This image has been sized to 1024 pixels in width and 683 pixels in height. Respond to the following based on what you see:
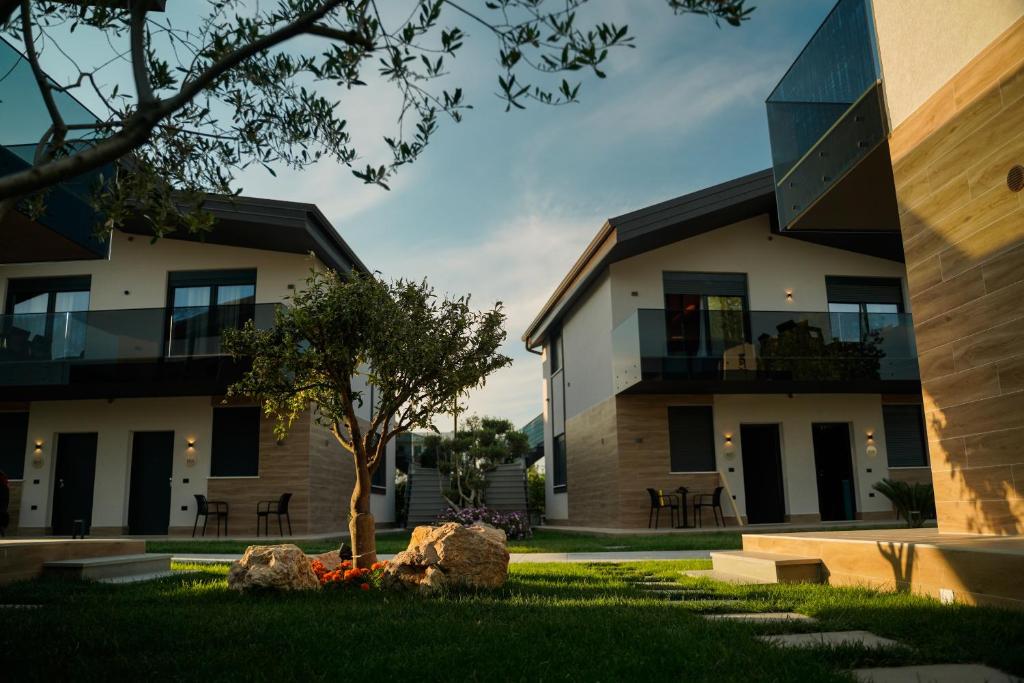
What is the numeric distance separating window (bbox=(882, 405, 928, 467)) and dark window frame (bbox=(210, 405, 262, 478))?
42.1ft

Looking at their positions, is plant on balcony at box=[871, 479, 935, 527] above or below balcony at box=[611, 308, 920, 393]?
below

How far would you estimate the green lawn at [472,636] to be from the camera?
2977mm

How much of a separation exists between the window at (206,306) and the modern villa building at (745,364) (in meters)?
7.11

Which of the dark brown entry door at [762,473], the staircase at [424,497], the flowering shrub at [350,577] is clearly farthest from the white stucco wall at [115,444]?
the dark brown entry door at [762,473]

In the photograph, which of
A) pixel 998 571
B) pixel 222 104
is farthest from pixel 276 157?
pixel 998 571

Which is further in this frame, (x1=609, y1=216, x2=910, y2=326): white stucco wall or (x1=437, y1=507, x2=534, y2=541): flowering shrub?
(x1=609, y1=216, x2=910, y2=326): white stucco wall

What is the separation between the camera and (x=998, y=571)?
3.78m

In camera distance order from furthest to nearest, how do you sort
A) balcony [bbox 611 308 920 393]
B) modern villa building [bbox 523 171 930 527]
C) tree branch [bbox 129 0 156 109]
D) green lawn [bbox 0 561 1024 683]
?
modern villa building [bbox 523 171 930 527] → balcony [bbox 611 308 920 393] → green lawn [bbox 0 561 1024 683] → tree branch [bbox 129 0 156 109]

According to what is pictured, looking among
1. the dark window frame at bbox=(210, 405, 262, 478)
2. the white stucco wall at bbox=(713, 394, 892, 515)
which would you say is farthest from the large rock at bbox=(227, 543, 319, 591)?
the white stucco wall at bbox=(713, 394, 892, 515)

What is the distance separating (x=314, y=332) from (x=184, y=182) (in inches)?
85.0

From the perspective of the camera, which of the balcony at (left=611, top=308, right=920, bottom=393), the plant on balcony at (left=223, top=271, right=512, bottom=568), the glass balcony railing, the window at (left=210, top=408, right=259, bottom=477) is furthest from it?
the window at (left=210, top=408, right=259, bottom=477)

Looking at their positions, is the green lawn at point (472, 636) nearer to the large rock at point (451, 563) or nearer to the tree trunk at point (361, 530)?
the large rock at point (451, 563)

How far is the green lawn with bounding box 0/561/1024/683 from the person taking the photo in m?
2.98

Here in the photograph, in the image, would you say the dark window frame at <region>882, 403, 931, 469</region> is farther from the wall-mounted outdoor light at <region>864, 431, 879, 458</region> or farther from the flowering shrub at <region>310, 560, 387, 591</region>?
the flowering shrub at <region>310, 560, 387, 591</region>
